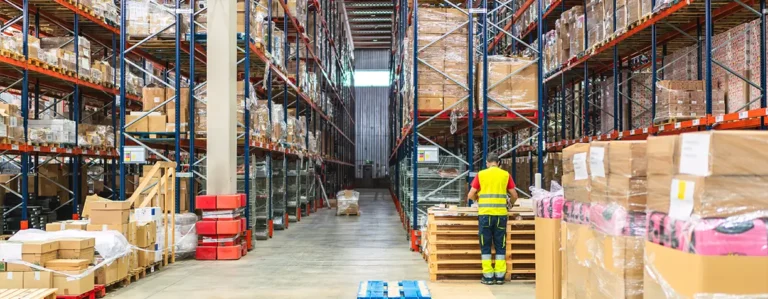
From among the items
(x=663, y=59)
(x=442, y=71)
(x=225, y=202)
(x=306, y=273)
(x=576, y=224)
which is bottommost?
(x=306, y=273)

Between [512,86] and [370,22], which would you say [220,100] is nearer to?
[512,86]

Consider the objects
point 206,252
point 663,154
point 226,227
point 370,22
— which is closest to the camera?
point 663,154

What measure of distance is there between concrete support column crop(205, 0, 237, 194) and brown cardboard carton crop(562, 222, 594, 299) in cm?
693

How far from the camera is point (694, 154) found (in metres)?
2.73

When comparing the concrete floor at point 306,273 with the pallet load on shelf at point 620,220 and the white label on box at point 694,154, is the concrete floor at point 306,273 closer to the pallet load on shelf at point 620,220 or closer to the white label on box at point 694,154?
the pallet load on shelf at point 620,220

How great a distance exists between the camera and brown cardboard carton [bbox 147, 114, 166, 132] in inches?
408

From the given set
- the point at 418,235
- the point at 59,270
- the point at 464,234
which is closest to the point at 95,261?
the point at 59,270

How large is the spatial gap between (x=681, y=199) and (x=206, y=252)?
8.18m

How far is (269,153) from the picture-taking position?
13516 mm

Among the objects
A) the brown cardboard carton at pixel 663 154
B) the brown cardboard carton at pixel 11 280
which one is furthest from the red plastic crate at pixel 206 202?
the brown cardboard carton at pixel 663 154

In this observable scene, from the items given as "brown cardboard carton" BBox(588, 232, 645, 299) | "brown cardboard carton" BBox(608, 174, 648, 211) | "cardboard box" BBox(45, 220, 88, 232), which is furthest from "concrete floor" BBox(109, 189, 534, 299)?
"brown cardboard carton" BBox(608, 174, 648, 211)

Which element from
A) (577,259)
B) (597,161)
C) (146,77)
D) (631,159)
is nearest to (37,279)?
(577,259)

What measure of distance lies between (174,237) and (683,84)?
7.50 m

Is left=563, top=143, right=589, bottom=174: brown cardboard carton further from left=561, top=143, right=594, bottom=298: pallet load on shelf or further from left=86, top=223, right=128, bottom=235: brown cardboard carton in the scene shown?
left=86, top=223, right=128, bottom=235: brown cardboard carton
